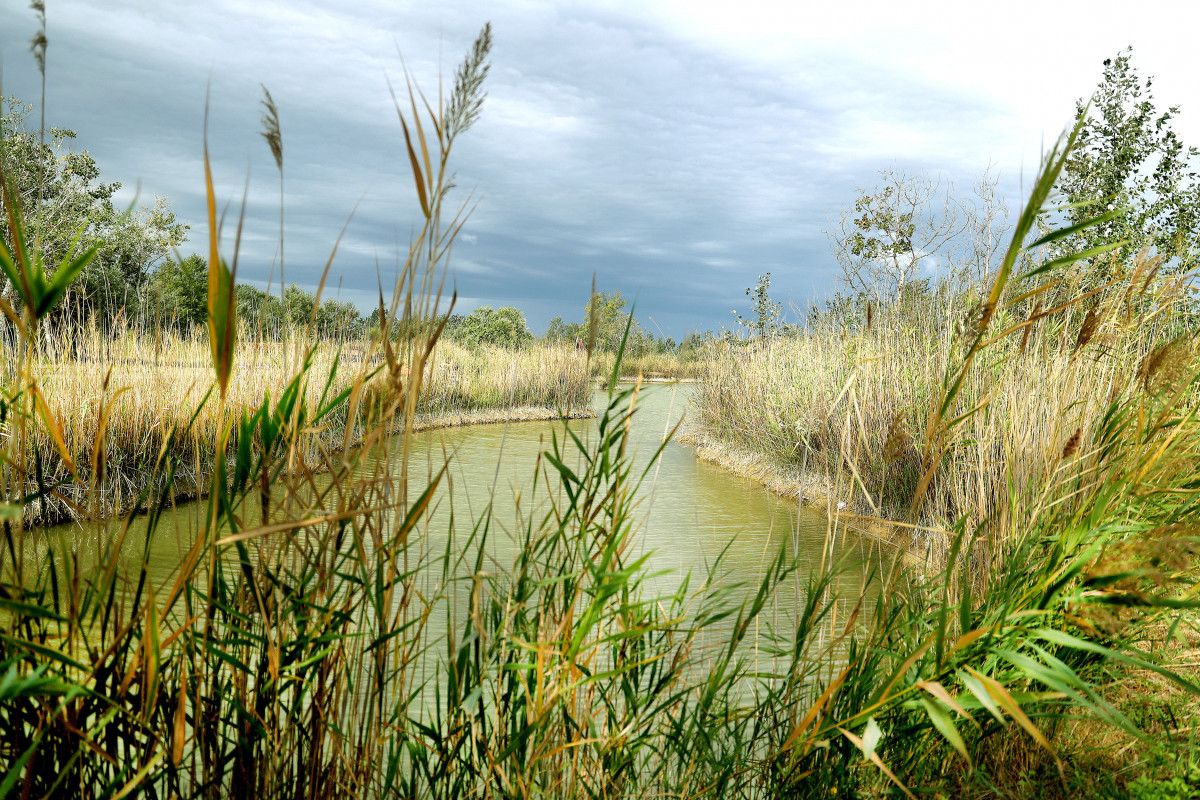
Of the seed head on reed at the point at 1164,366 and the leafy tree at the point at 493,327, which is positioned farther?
the leafy tree at the point at 493,327

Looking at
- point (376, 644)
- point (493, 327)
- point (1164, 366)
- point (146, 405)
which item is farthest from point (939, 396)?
point (493, 327)

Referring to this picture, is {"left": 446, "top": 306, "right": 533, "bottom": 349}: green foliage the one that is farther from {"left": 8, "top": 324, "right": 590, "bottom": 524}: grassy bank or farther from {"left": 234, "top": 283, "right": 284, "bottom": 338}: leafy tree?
{"left": 8, "top": 324, "right": 590, "bottom": 524}: grassy bank

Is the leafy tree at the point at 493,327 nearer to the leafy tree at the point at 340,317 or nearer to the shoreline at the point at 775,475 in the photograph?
the leafy tree at the point at 340,317

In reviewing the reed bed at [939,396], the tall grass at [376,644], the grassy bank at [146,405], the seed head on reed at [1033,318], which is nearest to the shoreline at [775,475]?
the reed bed at [939,396]

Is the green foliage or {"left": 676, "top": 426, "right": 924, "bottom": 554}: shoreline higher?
the green foliage

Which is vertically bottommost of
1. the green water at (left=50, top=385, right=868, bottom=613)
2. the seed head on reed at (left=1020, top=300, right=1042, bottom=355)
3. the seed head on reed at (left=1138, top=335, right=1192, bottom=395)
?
the green water at (left=50, top=385, right=868, bottom=613)

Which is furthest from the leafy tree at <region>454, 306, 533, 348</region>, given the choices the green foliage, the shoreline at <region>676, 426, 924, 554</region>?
the shoreline at <region>676, 426, 924, 554</region>

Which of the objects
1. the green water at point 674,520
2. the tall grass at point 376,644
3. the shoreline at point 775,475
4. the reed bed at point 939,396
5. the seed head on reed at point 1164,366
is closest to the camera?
the tall grass at point 376,644

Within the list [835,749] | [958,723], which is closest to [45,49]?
[835,749]

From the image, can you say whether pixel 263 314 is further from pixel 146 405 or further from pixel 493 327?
pixel 493 327

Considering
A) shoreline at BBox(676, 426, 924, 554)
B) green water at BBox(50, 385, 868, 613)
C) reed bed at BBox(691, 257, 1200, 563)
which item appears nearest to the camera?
reed bed at BBox(691, 257, 1200, 563)

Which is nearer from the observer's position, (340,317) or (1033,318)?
(1033,318)

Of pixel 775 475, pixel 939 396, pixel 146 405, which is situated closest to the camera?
pixel 939 396

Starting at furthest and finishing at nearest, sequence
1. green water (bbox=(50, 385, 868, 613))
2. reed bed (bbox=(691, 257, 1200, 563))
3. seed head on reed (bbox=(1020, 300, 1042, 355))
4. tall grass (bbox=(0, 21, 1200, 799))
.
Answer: green water (bbox=(50, 385, 868, 613)) → reed bed (bbox=(691, 257, 1200, 563)) → seed head on reed (bbox=(1020, 300, 1042, 355)) → tall grass (bbox=(0, 21, 1200, 799))
